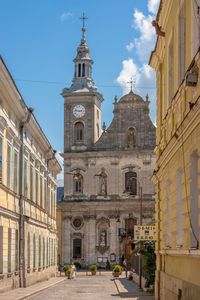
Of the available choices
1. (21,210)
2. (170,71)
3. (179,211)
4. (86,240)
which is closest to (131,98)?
(86,240)

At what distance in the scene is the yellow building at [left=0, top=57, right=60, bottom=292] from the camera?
28.2 metres

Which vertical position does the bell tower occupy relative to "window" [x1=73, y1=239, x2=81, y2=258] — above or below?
above

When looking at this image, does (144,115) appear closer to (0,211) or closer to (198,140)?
(0,211)

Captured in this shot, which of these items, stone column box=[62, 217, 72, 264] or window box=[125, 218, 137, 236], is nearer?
window box=[125, 218, 137, 236]

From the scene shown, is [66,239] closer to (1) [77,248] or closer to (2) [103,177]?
(1) [77,248]

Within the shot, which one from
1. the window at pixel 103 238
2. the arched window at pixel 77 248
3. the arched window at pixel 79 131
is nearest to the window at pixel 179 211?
the window at pixel 103 238

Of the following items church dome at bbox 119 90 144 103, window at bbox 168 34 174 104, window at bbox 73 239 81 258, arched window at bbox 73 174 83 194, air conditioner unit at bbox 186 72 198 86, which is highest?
church dome at bbox 119 90 144 103

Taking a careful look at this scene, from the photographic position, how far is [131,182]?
247ft

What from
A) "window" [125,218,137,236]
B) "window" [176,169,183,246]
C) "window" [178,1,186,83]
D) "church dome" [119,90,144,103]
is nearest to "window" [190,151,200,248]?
"window" [176,169,183,246]

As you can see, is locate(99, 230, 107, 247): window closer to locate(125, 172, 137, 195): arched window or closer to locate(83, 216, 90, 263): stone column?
locate(83, 216, 90, 263): stone column

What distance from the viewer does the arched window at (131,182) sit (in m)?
75.0

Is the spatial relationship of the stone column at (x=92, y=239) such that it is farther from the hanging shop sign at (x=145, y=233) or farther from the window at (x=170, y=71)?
the window at (x=170, y=71)

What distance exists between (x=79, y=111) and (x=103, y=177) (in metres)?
7.69

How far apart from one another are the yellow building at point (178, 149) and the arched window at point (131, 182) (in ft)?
171
